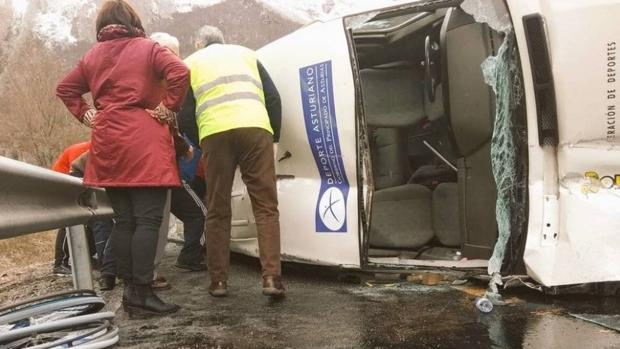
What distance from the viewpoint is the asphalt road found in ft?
7.48

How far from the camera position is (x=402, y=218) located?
410 cm

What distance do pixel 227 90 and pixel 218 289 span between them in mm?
1147

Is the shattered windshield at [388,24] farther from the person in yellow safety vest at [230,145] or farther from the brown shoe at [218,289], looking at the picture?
the brown shoe at [218,289]

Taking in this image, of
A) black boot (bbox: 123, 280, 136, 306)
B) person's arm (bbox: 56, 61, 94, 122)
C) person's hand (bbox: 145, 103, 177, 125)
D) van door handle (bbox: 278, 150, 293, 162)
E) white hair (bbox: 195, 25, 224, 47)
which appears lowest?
black boot (bbox: 123, 280, 136, 306)

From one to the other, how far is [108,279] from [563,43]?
9.93 feet

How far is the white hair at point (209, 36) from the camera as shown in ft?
11.6

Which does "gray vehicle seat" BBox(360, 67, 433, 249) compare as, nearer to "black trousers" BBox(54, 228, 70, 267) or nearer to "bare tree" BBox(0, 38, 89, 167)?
"black trousers" BBox(54, 228, 70, 267)

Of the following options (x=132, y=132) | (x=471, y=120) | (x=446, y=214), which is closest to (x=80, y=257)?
Answer: (x=132, y=132)

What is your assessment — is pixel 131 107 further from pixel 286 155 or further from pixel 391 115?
pixel 391 115

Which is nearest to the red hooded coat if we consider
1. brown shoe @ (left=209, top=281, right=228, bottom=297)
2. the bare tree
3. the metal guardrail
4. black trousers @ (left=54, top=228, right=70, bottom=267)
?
the metal guardrail

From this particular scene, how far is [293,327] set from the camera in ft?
8.39

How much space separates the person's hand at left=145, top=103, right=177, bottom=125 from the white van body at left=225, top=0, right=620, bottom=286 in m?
0.80

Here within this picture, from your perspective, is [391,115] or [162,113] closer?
[162,113]

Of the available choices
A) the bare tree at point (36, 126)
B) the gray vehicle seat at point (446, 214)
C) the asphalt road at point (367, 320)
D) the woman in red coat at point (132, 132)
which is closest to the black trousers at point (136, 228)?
the woman in red coat at point (132, 132)
